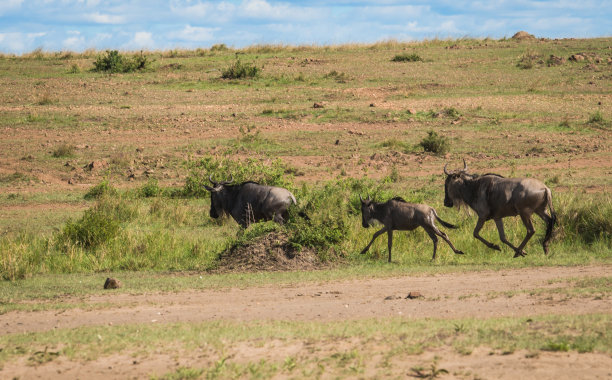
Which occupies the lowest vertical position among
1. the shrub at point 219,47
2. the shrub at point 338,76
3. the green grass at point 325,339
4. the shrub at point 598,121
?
the green grass at point 325,339

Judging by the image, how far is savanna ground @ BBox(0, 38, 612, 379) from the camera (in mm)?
6785

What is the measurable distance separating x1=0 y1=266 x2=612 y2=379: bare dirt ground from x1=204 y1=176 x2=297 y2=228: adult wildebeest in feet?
9.82

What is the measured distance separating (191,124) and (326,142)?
4.20 m

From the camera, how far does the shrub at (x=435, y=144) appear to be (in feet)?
A: 68.5

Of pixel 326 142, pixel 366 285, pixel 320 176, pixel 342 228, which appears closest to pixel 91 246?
pixel 342 228

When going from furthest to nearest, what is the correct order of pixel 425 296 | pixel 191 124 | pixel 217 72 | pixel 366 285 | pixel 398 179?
pixel 217 72
pixel 191 124
pixel 398 179
pixel 366 285
pixel 425 296

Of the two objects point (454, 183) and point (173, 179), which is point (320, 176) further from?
point (454, 183)

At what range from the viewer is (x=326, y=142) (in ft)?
72.4

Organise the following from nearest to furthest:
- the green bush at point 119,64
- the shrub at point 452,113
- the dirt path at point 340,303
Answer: the dirt path at point 340,303
the shrub at point 452,113
the green bush at point 119,64

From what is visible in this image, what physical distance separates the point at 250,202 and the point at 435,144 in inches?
353

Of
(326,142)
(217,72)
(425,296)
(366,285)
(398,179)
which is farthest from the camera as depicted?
(217,72)

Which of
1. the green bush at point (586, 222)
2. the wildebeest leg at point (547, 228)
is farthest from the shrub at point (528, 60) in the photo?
the wildebeest leg at point (547, 228)

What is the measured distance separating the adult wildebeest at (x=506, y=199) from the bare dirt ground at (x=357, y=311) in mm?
1260

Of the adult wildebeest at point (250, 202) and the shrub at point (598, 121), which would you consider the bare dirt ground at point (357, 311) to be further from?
the shrub at point (598, 121)
